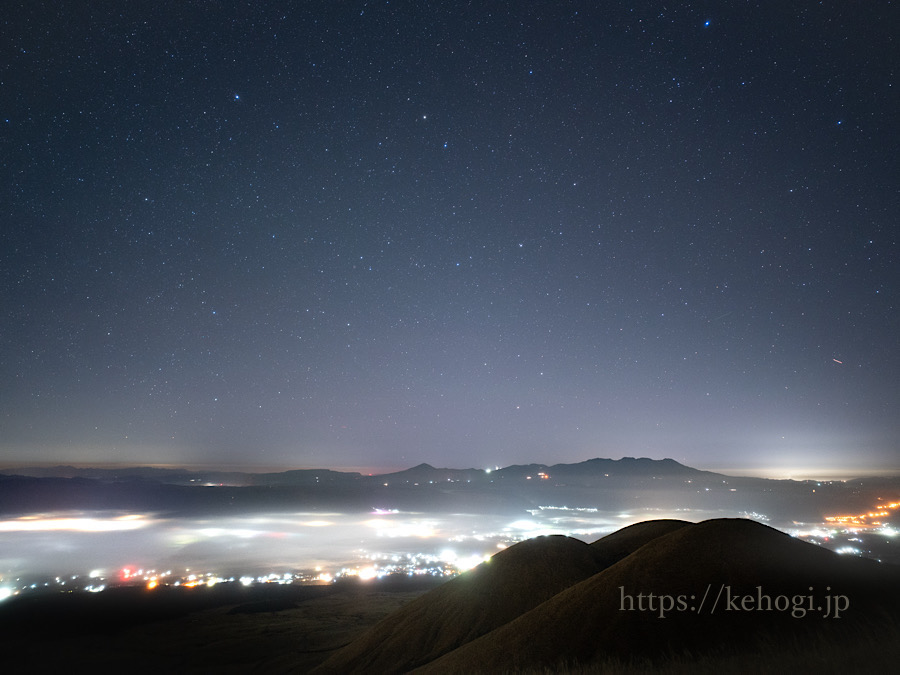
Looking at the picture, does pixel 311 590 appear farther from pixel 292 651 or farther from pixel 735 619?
pixel 735 619

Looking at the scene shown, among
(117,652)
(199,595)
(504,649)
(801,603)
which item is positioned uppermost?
(801,603)

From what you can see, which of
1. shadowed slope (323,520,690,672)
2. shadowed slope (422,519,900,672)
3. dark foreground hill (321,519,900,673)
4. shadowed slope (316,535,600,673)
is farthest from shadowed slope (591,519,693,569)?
shadowed slope (422,519,900,672)

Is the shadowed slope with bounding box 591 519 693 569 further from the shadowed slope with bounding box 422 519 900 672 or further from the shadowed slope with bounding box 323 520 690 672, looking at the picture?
the shadowed slope with bounding box 422 519 900 672

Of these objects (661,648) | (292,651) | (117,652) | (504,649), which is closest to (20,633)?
(117,652)

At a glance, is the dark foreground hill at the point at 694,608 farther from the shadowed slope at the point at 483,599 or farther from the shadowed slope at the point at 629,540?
the shadowed slope at the point at 629,540

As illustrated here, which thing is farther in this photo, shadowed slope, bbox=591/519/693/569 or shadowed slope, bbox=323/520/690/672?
shadowed slope, bbox=591/519/693/569

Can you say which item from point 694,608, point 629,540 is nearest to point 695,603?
point 694,608
